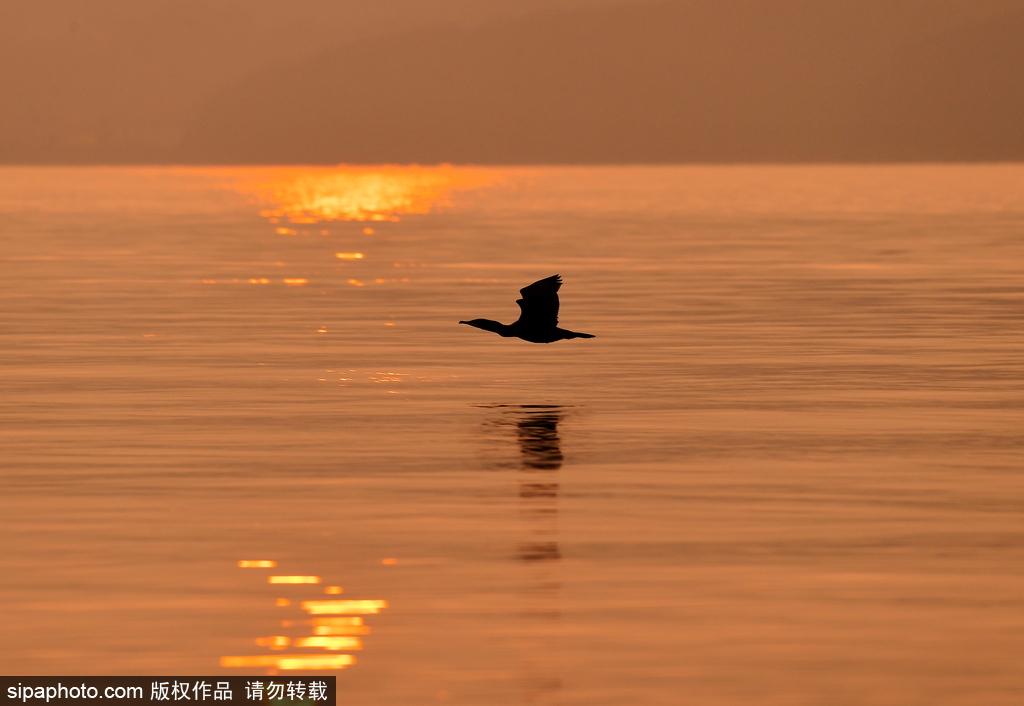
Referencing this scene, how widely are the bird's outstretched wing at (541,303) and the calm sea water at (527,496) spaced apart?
104cm

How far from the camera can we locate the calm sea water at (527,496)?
17.7 m

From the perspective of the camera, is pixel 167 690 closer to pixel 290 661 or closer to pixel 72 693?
pixel 72 693

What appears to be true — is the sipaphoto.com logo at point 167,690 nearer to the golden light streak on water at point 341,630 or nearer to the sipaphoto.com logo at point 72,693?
the sipaphoto.com logo at point 72,693

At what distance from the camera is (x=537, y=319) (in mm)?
34156

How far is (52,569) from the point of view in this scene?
20.7 meters

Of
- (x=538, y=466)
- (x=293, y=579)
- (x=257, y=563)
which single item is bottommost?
(x=293, y=579)

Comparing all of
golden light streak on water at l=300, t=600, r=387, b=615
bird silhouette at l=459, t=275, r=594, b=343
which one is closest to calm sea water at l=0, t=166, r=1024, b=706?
golden light streak on water at l=300, t=600, r=387, b=615

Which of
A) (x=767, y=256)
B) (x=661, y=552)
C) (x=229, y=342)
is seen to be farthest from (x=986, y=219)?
(x=661, y=552)

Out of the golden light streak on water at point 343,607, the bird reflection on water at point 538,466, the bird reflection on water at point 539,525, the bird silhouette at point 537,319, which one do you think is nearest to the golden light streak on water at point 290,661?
the bird reflection on water at point 539,525

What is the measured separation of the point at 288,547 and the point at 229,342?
70.7 ft

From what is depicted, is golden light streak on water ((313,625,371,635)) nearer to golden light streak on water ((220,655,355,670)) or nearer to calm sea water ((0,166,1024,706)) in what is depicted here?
calm sea water ((0,166,1024,706))

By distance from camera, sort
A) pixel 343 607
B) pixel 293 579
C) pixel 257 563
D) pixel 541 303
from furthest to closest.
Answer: pixel 541 303 < pixel 257 563 < pixel 293 579 < pixel 343 607

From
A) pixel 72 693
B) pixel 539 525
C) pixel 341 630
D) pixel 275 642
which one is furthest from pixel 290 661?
pixel 539 525

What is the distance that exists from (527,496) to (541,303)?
29.3 feet
